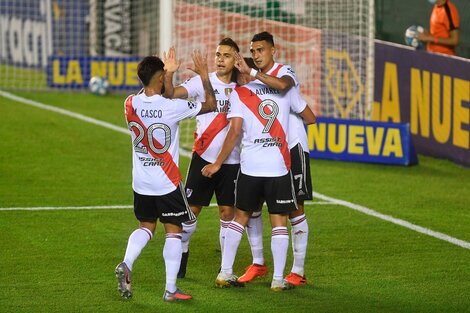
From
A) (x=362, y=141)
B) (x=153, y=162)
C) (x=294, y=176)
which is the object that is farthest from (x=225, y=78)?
(x=362, y=141)

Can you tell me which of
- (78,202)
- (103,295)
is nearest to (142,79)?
(103,295)

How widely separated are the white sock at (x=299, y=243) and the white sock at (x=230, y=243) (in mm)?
533

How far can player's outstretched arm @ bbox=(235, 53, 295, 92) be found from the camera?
884 cm

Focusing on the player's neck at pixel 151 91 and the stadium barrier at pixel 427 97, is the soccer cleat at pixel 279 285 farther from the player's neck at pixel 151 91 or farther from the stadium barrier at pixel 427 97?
the stadium barrier at pixel 427 97

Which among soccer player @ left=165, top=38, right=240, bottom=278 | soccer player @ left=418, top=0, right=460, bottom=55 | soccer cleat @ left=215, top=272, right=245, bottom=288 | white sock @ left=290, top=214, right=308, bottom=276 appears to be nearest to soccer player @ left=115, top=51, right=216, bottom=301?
soccer cleat @ left=215, top=272, right=245, bottom=288

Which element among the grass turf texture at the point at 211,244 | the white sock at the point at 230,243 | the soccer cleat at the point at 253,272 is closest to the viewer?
the grass turf texture at the point at 211,244

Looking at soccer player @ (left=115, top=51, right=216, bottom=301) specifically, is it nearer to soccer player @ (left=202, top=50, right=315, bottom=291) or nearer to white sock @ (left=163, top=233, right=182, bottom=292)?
white sock @ (left=163, top=233, right=182, bottom=292)

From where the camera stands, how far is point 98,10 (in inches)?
980

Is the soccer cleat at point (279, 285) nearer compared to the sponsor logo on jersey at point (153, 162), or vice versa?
the sponsor logo on jersey at point (153, 162)

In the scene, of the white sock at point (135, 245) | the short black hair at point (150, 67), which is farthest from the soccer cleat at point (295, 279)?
the short black hair at point (150, 67)

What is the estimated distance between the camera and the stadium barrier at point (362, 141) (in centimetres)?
1548

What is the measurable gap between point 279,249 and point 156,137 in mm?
1316

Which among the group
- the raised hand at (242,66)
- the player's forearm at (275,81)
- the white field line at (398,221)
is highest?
the raised hand at (242,66)

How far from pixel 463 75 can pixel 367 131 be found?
146 centimetres
